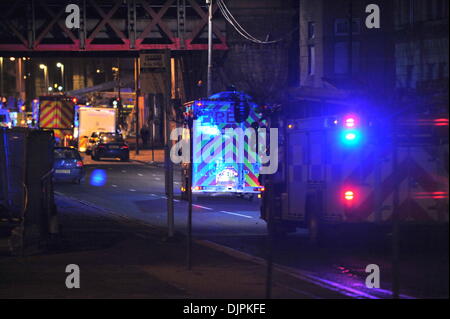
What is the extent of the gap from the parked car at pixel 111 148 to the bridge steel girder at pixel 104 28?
13.8m

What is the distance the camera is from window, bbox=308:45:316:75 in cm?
4453

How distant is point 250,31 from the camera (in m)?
47.3

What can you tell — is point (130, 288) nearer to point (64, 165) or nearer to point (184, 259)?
point (184, 259)

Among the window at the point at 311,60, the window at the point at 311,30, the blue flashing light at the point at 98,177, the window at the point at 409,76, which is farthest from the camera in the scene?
the window at the point at 311,30

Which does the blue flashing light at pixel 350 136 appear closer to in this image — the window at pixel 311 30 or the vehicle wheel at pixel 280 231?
the vehicle wheel at pixel 280 231

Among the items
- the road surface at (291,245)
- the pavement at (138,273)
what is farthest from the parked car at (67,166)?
the pavement at (138,273)

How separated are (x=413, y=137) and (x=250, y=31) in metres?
33.7

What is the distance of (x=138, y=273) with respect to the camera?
513 inches

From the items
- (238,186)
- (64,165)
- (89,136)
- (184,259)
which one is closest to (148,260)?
(184,259)

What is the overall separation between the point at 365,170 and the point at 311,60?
98.7 feet

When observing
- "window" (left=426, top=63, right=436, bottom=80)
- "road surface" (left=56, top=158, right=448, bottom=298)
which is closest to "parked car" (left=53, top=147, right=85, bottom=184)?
"road surface" (left=56, top=158, right=448, bottom=298)

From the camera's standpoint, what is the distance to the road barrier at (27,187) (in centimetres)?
1523

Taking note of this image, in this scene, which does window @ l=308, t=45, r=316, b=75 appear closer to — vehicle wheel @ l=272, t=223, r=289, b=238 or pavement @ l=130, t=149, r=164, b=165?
pavement @ l=130, t=149, r=164, b=165

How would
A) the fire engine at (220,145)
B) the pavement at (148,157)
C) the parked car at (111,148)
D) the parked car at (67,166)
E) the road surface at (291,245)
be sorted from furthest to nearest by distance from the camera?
the parked car at (111,148) < the pavement at (148,157) < the parked car at (67,166) < the fire engine at (220,145) < the road surface at (291,245)
